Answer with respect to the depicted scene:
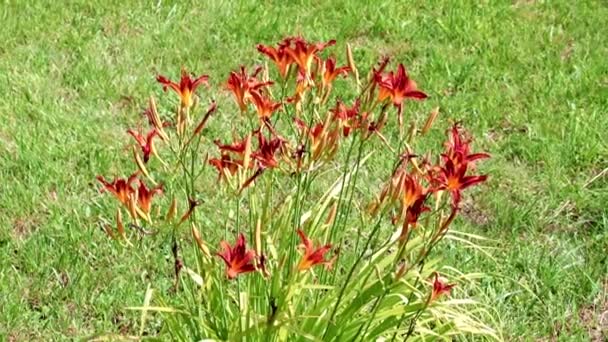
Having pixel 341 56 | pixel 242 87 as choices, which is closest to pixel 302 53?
pixel 242 87

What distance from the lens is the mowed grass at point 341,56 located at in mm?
3697

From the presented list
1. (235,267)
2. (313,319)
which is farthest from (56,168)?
(235,267)

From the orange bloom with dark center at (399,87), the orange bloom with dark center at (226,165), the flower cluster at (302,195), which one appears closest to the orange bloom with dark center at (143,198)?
the flower cluster at (302,195)

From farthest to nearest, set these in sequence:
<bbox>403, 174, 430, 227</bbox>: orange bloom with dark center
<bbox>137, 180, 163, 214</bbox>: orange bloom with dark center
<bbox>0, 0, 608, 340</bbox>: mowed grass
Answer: <bbox>0, 0, 608, 340</bbox>: mowed grass
<bbox>137, 180, 163, 214</bbox>: orange bloom with dark center
<bbox>403, 174, 430, 227</bbox>: orange bloom with dark center

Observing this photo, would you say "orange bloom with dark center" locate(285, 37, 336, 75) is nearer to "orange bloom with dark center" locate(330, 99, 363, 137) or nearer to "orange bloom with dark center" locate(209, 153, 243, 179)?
"orange bloom with dark center" locate(330, 99, 363, 137)

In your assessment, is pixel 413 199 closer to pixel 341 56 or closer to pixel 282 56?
pixel 282 56

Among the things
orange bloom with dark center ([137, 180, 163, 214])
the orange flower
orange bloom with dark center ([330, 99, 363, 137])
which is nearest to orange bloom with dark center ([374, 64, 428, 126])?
orange bloom with dark center ([330, 99, 363, 137])

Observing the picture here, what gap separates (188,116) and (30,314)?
146 centimetres

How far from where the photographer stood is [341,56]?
218 inches

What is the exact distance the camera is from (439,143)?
15.4 feet

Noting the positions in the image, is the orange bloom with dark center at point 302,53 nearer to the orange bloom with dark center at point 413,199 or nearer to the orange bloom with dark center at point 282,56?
the orange bloom with dark center at point 282,56

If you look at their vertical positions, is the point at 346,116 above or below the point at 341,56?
above

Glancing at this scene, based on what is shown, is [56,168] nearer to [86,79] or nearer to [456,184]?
[86,79]

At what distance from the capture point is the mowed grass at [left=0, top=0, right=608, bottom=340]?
3697 millimetres
